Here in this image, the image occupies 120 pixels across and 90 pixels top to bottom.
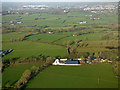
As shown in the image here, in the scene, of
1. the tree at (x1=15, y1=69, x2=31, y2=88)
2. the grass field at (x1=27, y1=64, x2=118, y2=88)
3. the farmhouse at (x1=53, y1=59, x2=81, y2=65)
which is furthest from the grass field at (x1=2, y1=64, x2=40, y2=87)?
the farmhouse at (x1=53, y1=59, x2=81, y2=65)

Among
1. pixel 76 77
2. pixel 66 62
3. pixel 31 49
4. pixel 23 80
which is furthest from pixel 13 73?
pixel 31 49

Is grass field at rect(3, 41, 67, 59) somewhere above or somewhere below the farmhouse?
above

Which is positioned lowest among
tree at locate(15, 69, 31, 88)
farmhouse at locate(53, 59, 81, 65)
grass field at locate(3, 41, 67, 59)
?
tree at locate(15, 69, 31, 88)

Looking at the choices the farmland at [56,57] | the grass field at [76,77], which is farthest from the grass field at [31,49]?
the grass field at [76,77]

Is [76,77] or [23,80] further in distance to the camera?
[76,77]

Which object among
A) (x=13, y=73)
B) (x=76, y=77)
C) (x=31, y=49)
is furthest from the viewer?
(x=31, y=49)

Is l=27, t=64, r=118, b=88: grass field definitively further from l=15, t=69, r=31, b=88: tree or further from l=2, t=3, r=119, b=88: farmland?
l=15, t=69, r=31, b=88: tree

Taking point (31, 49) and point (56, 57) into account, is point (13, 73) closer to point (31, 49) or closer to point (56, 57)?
point (56, 57)

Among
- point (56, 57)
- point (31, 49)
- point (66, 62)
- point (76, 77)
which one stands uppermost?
point (31, 49)

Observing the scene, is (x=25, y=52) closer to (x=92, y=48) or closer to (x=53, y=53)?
(x=53, y=53)
